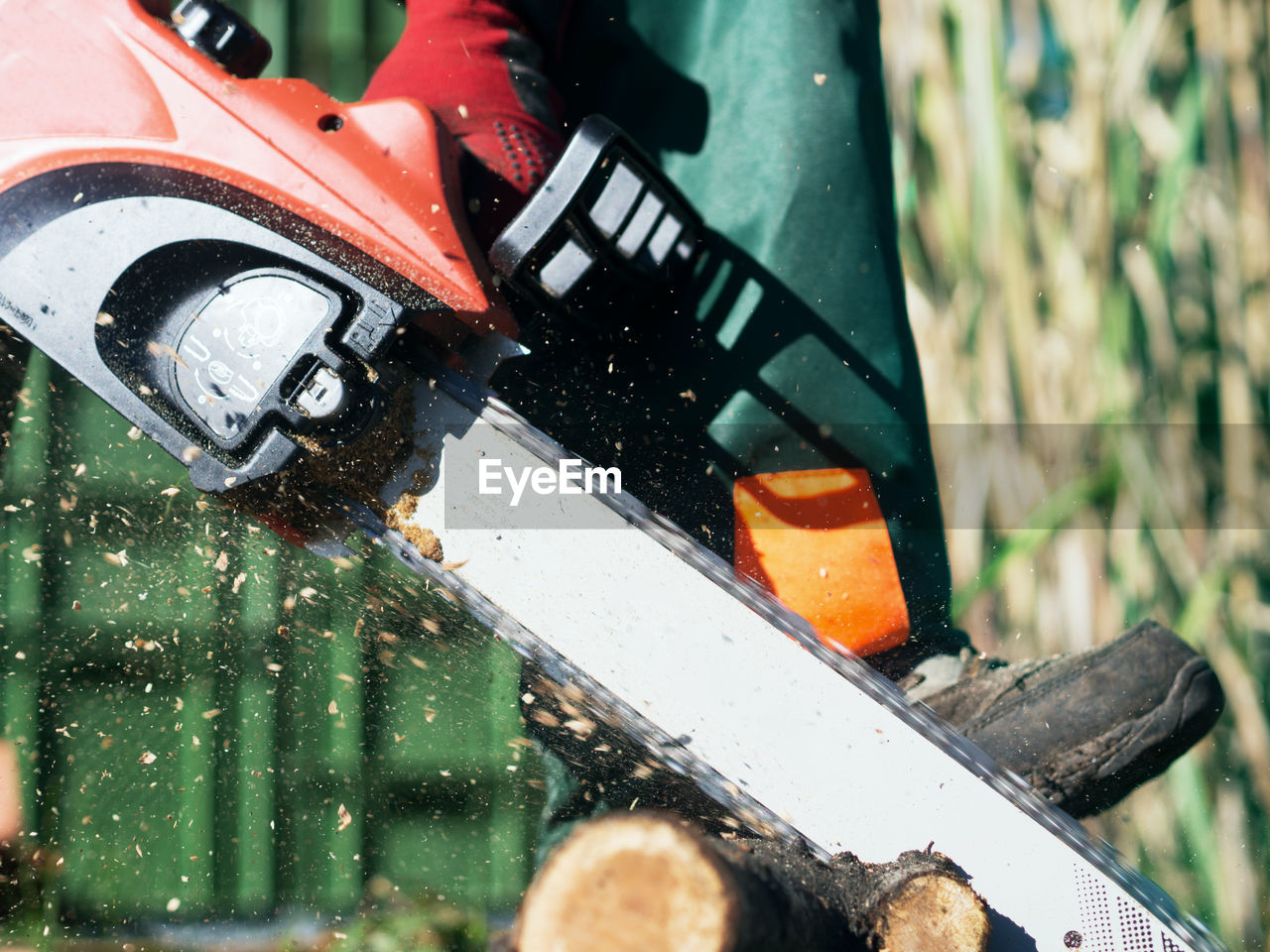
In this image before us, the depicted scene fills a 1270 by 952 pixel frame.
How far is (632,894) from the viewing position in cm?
52

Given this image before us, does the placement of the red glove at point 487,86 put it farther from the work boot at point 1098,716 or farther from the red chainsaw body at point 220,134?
the work boot at point 1098,716

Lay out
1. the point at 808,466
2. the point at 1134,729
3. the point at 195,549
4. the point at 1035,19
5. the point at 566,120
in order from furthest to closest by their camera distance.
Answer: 1. the point at 1035,19
2. the point at 195,549
3. the point at 566,120
4. the point at 808,466
5. the point at 1134,729

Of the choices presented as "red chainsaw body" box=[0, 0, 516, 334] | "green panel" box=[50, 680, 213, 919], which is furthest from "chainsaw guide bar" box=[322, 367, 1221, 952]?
"green panel" box=[50, 680, 213, 919]

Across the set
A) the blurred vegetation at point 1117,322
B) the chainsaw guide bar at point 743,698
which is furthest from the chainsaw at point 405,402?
the blurred vegetation at point 1117,322

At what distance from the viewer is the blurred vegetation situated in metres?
1.61

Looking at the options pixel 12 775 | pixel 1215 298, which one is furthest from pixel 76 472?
pixel 1215 298

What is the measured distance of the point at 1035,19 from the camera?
5.38 feet

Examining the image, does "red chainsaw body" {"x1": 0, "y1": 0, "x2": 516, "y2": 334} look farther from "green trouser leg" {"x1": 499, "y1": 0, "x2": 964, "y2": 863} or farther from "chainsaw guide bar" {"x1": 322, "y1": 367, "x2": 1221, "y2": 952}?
"green trouser leg" {"x1": 499, "y1": 0, "x2": 964, "y2": 863}

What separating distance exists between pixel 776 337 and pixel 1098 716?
2.05 ft

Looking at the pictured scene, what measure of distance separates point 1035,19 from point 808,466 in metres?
1.16

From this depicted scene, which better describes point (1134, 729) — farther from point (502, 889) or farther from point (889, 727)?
point (502, 889)

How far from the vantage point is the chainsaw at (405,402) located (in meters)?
0.75

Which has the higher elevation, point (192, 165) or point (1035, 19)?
point (1035, 19)

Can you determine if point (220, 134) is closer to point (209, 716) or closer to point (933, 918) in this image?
point (933, 918)
